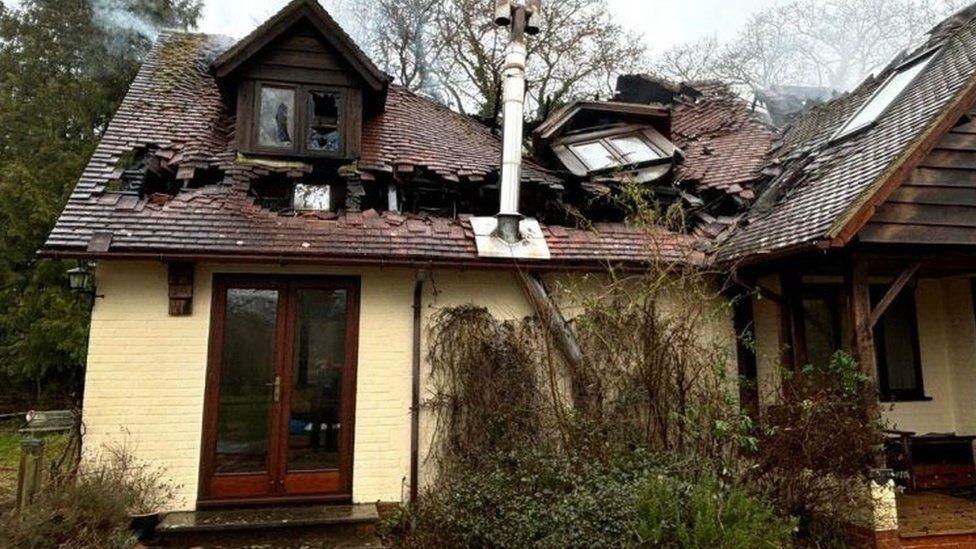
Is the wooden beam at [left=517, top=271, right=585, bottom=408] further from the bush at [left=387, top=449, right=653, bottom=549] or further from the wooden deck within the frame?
the wooden deck

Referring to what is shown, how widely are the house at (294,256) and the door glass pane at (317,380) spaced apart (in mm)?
23

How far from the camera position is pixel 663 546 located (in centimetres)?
453

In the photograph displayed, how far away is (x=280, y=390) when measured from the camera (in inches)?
258

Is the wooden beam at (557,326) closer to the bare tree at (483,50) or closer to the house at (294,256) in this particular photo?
the house at (294,256)

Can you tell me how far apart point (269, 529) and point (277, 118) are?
206 inches

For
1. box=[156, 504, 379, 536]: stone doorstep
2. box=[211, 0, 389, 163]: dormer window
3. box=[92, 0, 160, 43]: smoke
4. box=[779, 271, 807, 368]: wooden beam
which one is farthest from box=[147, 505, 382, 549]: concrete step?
box=[92, 0, 160, 43]: smoke

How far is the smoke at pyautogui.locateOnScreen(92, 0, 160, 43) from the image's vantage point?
17.4 metres

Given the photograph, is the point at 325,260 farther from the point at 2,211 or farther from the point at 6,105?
the point at 6,105

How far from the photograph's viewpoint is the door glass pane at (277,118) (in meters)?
7.91

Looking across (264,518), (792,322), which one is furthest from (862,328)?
(264,518)

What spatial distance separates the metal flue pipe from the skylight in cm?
439

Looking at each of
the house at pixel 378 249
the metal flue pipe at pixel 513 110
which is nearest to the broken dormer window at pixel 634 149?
the house at pixel 378 249

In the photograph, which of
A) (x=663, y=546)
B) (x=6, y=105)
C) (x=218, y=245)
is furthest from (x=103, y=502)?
(x=6, y=105)

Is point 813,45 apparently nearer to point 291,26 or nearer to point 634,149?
point 634,149
